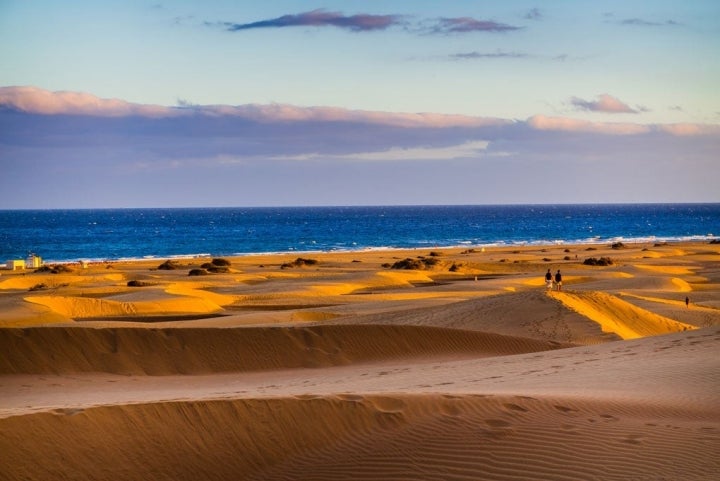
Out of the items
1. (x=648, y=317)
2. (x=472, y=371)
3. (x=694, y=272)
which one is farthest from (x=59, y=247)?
(x=472, y=371)

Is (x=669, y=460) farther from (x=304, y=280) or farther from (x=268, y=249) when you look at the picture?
(x=268, y=249)

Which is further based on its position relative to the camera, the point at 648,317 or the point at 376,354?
the point at 648,317

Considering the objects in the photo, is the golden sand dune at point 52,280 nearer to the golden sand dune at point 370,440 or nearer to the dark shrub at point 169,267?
the dark shrub at point 169,267

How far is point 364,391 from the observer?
1214cm

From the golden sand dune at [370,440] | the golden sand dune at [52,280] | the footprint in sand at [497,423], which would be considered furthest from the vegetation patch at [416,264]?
the footprint in sand at [497,423]

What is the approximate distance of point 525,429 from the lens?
9.45 meters

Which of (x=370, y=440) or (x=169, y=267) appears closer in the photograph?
(x=370, y=440)

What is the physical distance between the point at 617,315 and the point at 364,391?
13.6 m

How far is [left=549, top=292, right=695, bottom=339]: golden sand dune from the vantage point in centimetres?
2316

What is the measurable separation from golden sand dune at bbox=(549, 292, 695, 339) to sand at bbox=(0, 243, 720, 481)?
7 cm

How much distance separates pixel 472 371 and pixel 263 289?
967 inches

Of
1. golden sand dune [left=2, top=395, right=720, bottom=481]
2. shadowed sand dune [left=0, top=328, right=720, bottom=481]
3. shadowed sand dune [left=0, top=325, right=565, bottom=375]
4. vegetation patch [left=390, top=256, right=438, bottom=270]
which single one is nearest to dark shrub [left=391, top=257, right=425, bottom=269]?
vegetation patch [left=390, top=256, right=438, bottom=270]

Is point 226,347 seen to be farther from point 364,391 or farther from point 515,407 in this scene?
point 515,407

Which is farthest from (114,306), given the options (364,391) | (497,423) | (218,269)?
(497,423)
